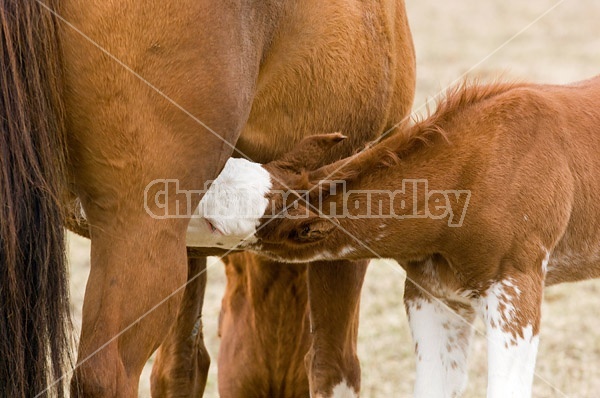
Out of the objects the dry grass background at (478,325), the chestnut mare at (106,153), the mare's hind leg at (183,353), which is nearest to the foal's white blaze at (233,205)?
the chestnut mare at (106,153)

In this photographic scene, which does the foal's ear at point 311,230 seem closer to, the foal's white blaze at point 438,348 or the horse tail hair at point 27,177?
the foal's white blaze at point 438,348

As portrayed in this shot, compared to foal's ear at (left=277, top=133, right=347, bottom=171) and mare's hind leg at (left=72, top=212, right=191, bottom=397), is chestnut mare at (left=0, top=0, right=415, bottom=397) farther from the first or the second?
foal's ear at (left=277, top=133, right=347, bottom=171)

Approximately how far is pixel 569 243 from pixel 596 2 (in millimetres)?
16884

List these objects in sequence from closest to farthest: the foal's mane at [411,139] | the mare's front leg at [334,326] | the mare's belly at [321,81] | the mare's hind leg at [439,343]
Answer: the mare's belly at [321,81]
the foal's mane at [411,139]
the mare's hind leg at [439,343]
the mare's front leg at [334,326]

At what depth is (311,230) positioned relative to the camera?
3512 millimetres

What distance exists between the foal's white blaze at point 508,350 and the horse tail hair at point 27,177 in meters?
1.54

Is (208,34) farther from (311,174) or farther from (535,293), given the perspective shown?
(535,293)

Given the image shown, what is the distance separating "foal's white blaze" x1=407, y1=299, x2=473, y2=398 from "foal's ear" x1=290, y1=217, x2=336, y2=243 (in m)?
0.70

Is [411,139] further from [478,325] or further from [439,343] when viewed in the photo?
[478,325]

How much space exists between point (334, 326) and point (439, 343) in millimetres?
671

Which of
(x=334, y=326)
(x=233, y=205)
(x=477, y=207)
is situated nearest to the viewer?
(x=233, y=205)

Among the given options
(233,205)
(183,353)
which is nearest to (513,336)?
(233,205)

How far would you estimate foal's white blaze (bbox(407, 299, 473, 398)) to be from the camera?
4.00 m

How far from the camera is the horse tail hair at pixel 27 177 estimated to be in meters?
2.92
